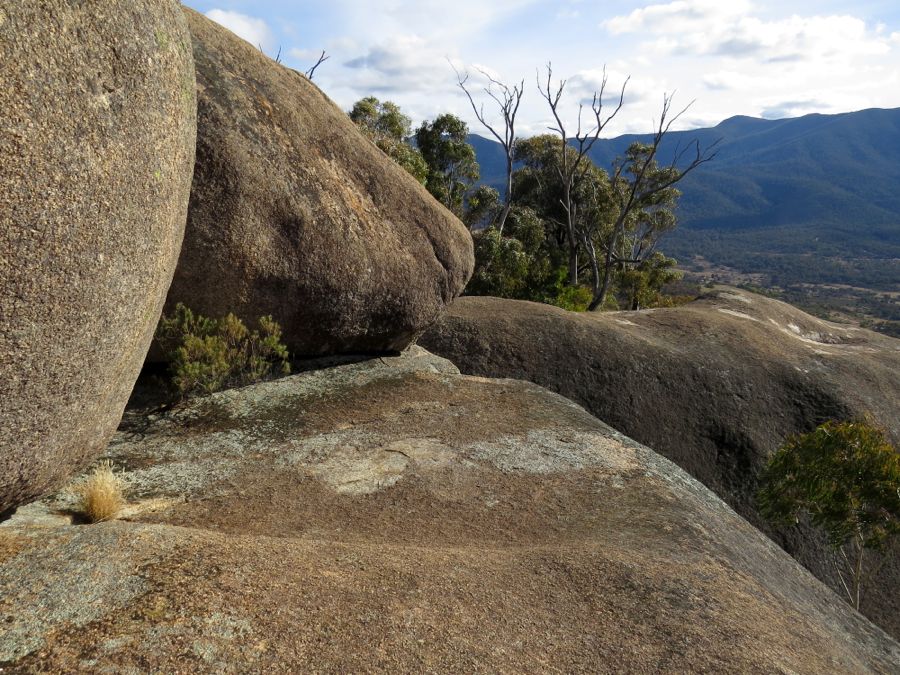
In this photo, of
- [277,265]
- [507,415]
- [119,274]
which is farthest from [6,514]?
[507,415]

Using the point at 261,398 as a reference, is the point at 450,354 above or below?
below

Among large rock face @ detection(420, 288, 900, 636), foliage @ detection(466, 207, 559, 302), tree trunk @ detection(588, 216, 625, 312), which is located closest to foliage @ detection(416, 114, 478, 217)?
foliage @ detection(466, 207, 559, 302)

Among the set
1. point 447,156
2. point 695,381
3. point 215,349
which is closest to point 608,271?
point 447,156

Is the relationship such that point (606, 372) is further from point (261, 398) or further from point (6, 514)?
point (6, 514)

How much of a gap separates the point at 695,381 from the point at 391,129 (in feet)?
75.0

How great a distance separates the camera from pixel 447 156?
37.7 meters

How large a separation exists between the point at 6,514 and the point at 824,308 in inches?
4218

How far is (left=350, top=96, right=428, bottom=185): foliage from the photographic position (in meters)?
29.0

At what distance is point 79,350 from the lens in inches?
225

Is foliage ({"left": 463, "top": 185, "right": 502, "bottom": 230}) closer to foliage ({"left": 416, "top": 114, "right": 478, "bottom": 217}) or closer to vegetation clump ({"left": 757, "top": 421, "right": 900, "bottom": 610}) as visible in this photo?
foliage ({"left": 416, "top": 114, "right": 478, "bottom": 217})

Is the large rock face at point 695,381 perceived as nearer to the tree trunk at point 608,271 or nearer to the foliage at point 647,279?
the tree trunk at point 608,271

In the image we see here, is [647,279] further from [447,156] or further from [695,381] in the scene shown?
[695,381]

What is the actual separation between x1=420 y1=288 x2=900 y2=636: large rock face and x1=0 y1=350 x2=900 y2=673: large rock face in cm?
616

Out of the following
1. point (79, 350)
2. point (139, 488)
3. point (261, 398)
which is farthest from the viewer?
point (261, 398)
